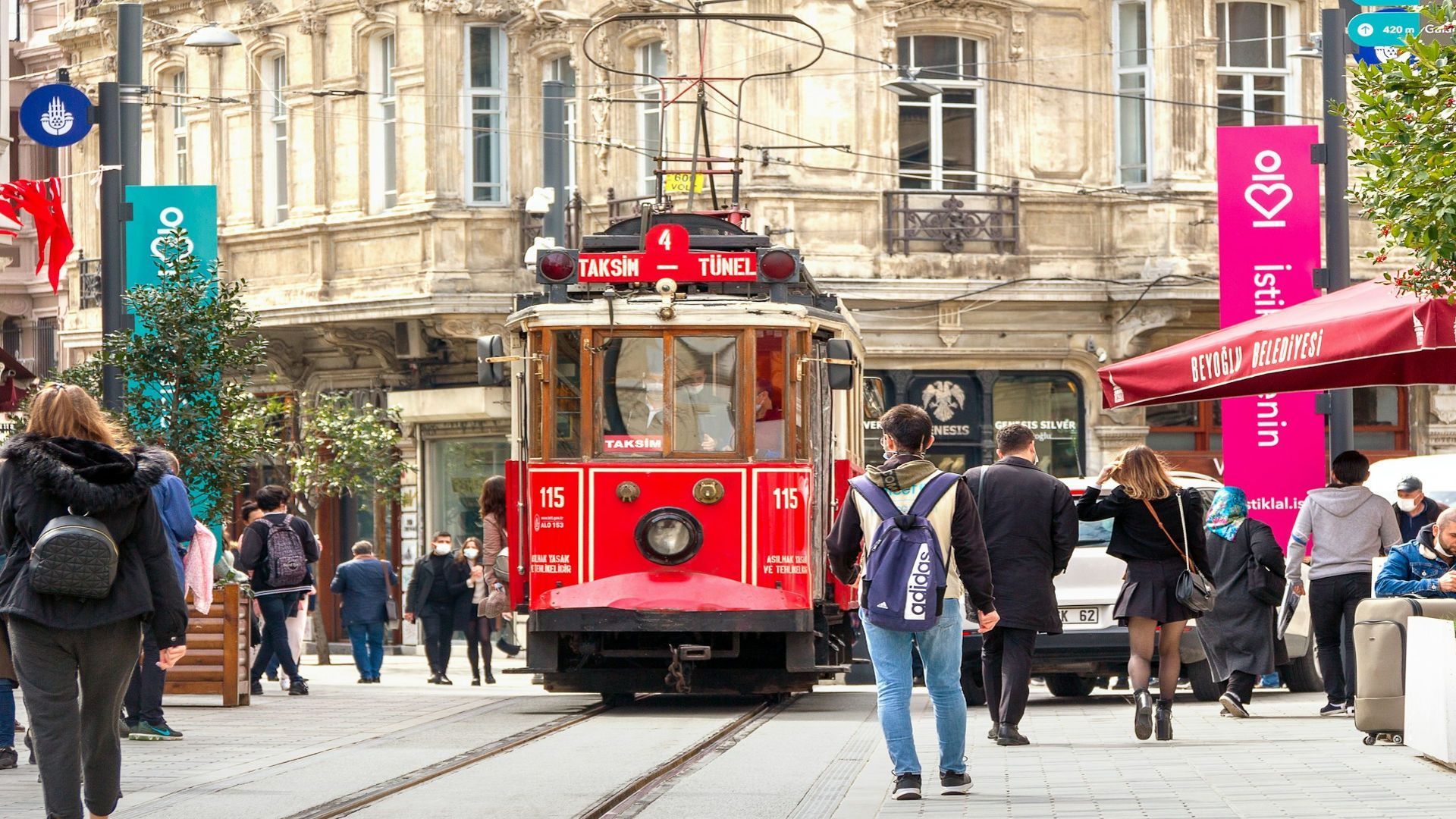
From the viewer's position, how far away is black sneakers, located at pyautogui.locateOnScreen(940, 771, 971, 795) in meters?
10.6

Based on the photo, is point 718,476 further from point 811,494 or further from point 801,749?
point 801,749

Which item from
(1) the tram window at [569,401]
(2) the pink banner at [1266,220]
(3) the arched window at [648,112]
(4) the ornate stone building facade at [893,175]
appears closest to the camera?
(1) the tram window at [569,401]

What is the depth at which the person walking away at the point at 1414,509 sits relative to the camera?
736 inches

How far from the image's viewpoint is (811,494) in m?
16.9

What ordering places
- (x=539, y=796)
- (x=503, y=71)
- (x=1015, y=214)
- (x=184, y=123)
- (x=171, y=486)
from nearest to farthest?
(x=539, y=796) → (x=171, y=486) → (x=1015, y=214) → (x=503, y=71) → (x=184, y=123)

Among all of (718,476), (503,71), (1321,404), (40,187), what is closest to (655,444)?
(718,476)

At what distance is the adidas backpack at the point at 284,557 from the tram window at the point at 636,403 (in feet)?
12.8

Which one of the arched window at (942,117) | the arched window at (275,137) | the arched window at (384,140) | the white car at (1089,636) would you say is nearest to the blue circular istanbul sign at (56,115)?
the white car at (1089,636)

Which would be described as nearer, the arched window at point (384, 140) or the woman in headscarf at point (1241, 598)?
the woman in headscarf at point (1241, 598)

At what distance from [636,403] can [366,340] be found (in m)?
16.7

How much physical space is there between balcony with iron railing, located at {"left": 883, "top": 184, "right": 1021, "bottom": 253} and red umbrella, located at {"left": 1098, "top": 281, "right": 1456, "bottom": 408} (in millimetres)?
13501

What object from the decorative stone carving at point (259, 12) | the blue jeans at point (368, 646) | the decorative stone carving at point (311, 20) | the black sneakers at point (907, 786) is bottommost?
the blue jeans at point (368, 646)

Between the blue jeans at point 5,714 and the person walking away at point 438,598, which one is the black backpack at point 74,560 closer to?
the blue jeans at point 5,714

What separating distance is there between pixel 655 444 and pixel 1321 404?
18.6 feet
